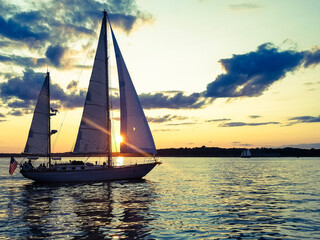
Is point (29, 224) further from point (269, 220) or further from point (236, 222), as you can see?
point (269, 220)

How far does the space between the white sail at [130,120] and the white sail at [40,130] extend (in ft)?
39.1

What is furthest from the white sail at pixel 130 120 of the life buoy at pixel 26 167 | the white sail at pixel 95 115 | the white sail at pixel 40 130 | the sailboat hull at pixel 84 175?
the life buoy at pixel 26 167

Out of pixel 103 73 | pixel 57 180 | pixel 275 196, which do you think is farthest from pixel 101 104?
pixel 275 196

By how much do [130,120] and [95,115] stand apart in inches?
198

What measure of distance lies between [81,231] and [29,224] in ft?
14.0

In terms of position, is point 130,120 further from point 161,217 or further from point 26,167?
point 161,217

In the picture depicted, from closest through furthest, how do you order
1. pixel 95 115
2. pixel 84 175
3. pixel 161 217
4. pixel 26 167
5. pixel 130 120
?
pixel 161 217, pixel 84 175, pixel 130 120, pixel 95 115, pixel 26 167

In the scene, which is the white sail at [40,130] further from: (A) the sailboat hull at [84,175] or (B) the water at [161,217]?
(B) the water at [161,217]

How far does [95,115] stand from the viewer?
44.8 m

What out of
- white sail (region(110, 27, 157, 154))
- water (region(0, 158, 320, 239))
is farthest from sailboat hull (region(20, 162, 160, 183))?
water (region(0, 158, 320, 239))

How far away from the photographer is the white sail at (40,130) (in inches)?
1847

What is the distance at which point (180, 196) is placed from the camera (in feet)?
107

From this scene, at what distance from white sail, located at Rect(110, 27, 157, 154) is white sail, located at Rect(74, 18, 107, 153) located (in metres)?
2.46

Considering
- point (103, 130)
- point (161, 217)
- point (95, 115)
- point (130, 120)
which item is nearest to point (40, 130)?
point (95, 115)
